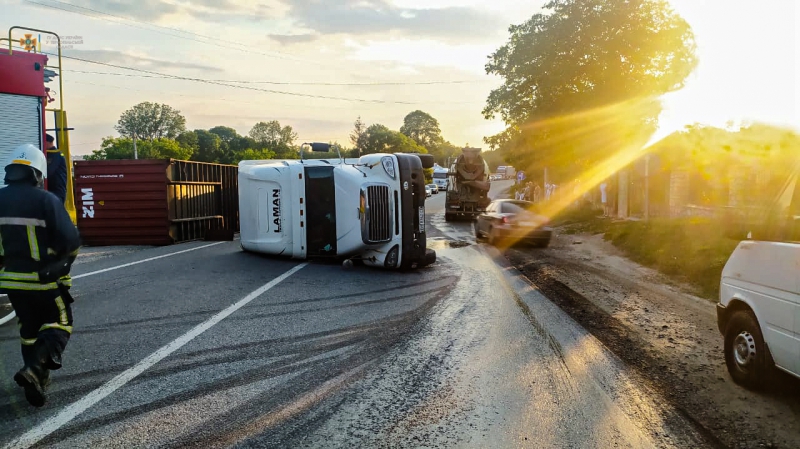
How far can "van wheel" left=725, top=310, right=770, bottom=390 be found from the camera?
4613 mm

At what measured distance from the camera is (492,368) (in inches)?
213

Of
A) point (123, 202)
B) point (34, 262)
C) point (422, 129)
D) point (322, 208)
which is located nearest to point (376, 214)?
point (322, 208)

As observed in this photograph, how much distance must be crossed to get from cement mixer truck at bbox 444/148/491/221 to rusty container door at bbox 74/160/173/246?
1564 centimetres

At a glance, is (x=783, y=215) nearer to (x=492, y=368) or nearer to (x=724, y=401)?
(x=724, y=401)

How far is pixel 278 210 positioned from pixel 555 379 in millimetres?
8733

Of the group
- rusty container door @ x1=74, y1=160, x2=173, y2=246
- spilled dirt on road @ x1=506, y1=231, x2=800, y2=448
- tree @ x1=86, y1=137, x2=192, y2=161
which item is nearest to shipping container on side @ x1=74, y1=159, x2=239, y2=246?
rusty container door @ x1=74, y1=160, x2=173, y2=246

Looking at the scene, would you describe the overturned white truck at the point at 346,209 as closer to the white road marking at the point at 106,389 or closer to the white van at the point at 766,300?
the white road marking at the point at 106,389

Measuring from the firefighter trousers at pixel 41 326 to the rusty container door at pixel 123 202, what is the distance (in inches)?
526

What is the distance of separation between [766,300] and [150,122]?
5309 inches

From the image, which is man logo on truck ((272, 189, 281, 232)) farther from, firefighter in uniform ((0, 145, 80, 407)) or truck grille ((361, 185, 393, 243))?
firefighter in uniform ((0, 145, 80, 407))

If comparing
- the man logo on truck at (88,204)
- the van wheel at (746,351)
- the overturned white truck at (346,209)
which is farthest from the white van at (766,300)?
the man logo on truck at (88,204)

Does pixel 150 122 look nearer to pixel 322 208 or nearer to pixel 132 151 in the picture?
pixel 132 151

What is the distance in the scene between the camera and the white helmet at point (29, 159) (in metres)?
4.43

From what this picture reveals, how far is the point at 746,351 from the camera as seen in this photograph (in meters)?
4.80
